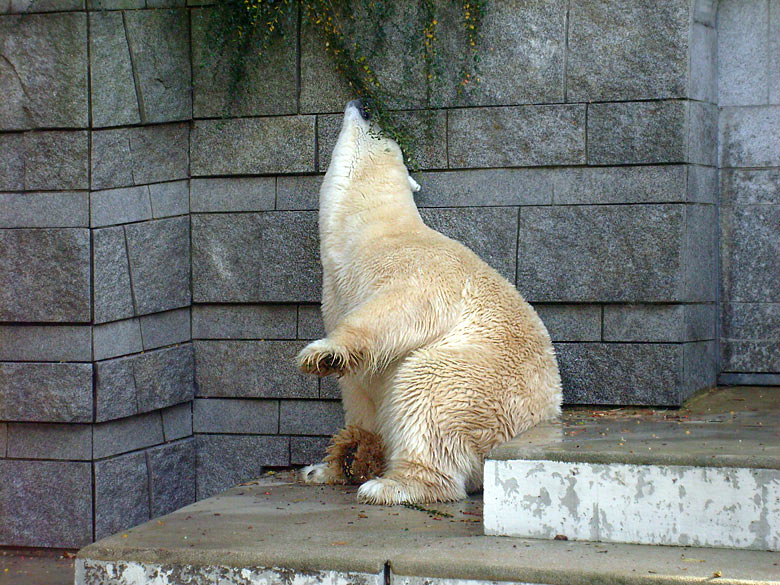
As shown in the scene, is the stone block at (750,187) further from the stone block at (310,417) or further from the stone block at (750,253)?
the stone block at (310,417)

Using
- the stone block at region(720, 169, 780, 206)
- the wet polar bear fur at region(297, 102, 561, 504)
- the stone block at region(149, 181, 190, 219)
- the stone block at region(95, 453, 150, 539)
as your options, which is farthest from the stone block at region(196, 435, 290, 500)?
the stone block at region(720, 169, 780, 206)

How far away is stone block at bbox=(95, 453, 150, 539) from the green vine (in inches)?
92.1

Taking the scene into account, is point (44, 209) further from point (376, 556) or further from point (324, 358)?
point (376, 556)

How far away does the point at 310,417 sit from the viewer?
18.9 feet

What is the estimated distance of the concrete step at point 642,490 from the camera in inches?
132

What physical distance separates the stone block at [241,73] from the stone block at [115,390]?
63.6 inches

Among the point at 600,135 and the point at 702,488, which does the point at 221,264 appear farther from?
the point at 702,488

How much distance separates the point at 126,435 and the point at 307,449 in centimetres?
106

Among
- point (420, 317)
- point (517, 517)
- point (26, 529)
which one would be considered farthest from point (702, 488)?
point (26, 529)

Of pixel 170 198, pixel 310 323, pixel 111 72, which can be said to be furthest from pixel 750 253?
pixel 111 72

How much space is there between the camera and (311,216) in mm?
5633

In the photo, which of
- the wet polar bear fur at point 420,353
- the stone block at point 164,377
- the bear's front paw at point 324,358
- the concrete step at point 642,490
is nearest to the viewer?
the concrete step at point 642,490

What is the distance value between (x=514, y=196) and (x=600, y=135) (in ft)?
1.87

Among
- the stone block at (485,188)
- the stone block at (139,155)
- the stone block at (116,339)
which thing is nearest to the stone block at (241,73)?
the stone block at (139,155)
